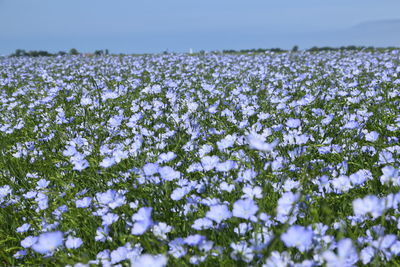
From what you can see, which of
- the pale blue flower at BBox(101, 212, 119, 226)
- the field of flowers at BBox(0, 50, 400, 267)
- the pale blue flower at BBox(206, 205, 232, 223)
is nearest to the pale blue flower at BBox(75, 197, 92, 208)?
the field of flowers at BBox(0, 50, 400, 267)

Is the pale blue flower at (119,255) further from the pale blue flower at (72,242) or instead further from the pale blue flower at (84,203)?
the pale blue flower at (84,203)

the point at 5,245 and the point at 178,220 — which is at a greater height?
the point at 178,220

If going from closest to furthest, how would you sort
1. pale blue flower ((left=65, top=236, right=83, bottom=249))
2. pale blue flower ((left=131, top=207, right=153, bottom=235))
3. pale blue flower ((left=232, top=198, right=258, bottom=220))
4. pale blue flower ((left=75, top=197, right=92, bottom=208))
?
pale blue flower ((left=131, top=207, right=153, bottom=235))
pale blue flower ((left=232, top=198, right=258, bottom=220))
pale blue flower ((left=65, top=236, right=83, bottom=249))
pale blue flower ((left=75, top=197, right=92, bottom=208))

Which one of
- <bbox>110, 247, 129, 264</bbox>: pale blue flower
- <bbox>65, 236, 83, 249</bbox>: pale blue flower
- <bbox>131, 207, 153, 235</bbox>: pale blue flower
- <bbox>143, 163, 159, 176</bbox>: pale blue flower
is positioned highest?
<bbox>143, 163, 159, 176</bbox>: pale blue flower

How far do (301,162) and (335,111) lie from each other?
1.82m

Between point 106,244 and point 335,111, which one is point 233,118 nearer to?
point 335,111

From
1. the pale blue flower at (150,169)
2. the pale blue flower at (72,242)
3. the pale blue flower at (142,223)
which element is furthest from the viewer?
the pale blue flower at (150,169)

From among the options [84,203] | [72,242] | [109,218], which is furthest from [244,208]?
[84,203]

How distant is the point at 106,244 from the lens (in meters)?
2.39

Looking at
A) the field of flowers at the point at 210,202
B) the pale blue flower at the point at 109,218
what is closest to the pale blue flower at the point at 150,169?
the field of flowers at the point at 210,202

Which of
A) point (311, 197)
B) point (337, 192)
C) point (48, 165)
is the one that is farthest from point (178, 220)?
point (48, 165)

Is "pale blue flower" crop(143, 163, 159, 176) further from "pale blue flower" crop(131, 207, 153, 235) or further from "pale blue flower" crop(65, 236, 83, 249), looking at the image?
"pale blue flower" crop(65, 236, 83, 249)

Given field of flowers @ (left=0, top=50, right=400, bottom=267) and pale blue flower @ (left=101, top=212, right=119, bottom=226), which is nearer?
field of flowers @ (left=0, top=50, right=400, bottom=267)

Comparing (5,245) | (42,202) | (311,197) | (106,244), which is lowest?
(5,245)
